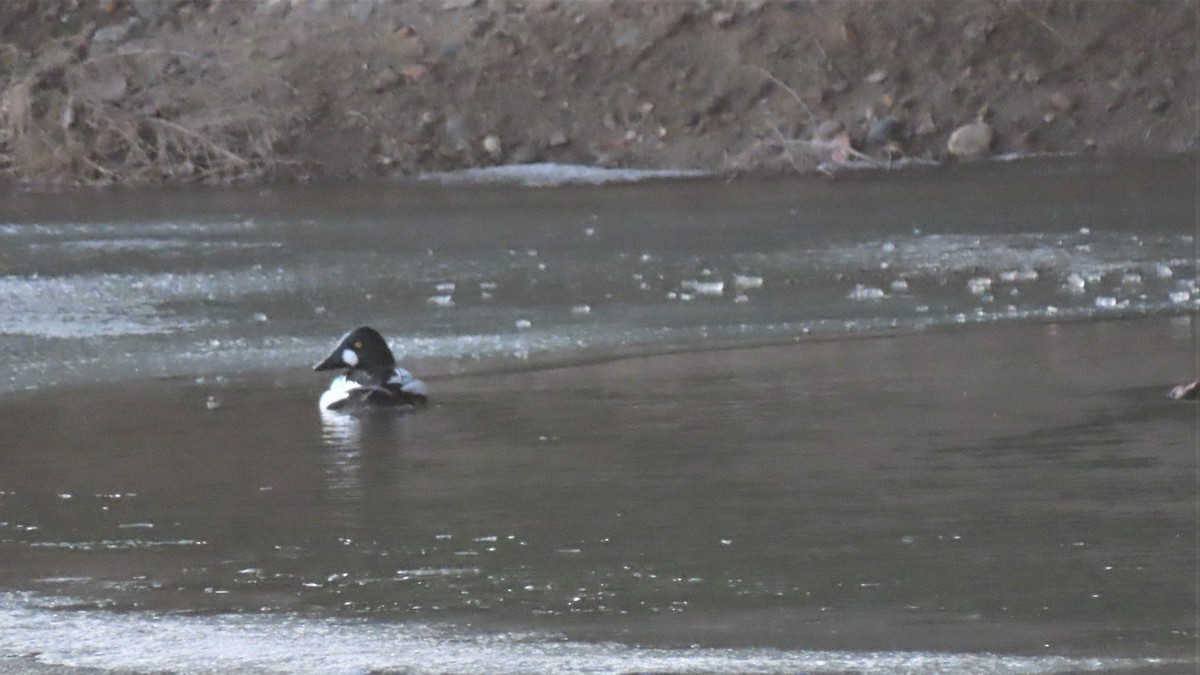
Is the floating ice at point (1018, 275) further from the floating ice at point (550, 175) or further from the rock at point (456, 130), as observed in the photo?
the rock at point (456, 130)

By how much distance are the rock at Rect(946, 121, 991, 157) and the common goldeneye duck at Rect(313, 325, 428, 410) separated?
9.18 meters

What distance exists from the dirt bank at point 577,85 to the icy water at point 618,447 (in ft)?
9.96

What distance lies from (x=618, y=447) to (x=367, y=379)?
1.41 m

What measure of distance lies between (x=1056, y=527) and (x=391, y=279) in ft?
21.0

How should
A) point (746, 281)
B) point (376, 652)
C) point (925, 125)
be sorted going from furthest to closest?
point (925, 125) < point (746, 281) < point (376, 652)

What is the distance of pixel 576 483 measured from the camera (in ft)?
22.7

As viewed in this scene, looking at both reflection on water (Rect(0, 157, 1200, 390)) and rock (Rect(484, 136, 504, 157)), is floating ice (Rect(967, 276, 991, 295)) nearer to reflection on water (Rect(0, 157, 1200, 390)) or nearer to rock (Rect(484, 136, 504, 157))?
reflection on water (Rect(0, 157, 1200, 390))

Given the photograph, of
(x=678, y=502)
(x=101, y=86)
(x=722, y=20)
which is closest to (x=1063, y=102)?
(x=722, y=20)

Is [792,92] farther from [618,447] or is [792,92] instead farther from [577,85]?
[618,447]

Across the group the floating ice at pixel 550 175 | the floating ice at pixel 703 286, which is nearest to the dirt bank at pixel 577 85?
the floating ice at pixel 550 175

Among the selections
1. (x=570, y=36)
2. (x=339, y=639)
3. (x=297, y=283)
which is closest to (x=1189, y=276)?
(x=297, y=283)

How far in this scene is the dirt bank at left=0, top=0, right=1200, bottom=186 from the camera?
17297 mm

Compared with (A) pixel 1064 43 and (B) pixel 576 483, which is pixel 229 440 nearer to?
(B) pixel 576 483

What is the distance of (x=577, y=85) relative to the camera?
18391 mm
